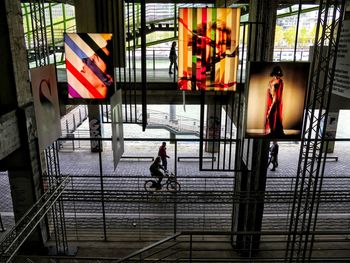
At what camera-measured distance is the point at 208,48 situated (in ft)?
23.7

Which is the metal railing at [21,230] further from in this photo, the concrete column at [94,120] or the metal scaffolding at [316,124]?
the concrete column at [94,120]

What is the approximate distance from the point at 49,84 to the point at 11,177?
8.16 feet

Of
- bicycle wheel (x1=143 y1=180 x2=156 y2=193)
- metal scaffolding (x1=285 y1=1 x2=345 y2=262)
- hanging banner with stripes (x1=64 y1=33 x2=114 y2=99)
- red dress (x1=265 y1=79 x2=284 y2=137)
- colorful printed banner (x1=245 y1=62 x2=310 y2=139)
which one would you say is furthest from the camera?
bicycle wheel (x1=143 y1=180 x2=156 y2=193)

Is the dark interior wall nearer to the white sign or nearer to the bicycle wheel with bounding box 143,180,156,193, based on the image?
the bicycle wheel with bounding box 143,180,156,193

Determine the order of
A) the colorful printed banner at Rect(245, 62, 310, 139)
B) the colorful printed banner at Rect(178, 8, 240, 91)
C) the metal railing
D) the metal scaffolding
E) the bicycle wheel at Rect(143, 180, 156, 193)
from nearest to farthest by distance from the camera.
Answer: the metal railing → the metal scaffolding → the colorful printed banner at Rect(245, 62, 310, 139) → the colorful printed banner at Rect(178, 8, 240, 91) → the bicycle wheel at Rect(143, 180, 156, 193)

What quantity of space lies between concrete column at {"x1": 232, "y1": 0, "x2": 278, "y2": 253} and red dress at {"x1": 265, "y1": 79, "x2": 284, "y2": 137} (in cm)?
55

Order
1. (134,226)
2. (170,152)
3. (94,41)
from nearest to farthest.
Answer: (94,41), (134,226), (170,152)

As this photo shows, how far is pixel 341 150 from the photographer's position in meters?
17.7

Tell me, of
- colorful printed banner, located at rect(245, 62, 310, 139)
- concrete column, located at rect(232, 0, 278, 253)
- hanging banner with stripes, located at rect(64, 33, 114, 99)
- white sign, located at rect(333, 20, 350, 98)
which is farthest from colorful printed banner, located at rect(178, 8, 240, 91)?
white sign, located at rect(333, 20, 350, 98)

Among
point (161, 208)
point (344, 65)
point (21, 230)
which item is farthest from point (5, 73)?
point (344, 65)

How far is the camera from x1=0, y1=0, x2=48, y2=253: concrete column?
22.2 feet

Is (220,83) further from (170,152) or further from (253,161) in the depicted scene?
(170,152)

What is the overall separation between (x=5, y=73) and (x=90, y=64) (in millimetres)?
1904

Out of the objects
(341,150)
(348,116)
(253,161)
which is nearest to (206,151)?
(341,150)
